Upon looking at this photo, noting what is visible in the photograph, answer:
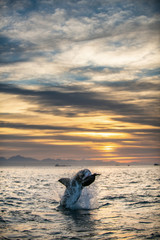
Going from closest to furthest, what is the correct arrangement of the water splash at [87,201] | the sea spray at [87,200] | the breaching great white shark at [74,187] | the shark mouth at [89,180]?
1. the shark mouth at [89,180]
2. the breaching great white shark at [74,187]
3. the water splash at [87,201]
4. the sea spray at [87,200]

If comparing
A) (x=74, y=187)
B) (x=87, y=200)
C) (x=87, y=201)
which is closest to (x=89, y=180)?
(x=74, y=187)

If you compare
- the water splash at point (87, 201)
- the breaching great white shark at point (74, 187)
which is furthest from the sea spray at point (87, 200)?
the breaching great white shark at point (74, 187)

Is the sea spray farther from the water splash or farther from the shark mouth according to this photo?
the shark mouth

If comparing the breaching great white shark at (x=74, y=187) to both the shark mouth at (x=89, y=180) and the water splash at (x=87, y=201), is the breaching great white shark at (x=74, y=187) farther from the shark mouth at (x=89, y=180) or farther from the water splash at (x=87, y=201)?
the water splash at (x=87, y=201)

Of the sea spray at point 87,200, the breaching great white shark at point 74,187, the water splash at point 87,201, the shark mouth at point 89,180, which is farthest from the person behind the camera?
the sea spray at point 87,200

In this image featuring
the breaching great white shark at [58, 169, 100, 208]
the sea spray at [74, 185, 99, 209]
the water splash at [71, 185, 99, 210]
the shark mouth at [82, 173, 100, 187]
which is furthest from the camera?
the sea spray at [74, 185, 99, 209]

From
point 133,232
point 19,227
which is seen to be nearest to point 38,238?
point 19,227

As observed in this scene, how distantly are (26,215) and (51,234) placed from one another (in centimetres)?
446

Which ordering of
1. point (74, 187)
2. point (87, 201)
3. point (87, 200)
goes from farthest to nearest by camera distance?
1. point (87, 200)
2. point (87, 201)
3. point (74, 187)

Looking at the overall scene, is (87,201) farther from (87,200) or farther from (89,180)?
(89,180)

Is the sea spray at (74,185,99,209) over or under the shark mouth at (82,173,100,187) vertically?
under

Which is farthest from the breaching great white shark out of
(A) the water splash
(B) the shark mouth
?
(A) the water splash

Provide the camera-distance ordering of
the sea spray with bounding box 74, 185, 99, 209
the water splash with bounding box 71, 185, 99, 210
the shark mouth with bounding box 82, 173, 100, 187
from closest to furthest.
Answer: the shark mouth with bounding box 82, 173, 100, 187 → the water splash with bounding box 71, 185, 99, 210 → the sea spray with bounding box 74, 185, 99, 209

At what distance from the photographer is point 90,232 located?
33.9 feet
